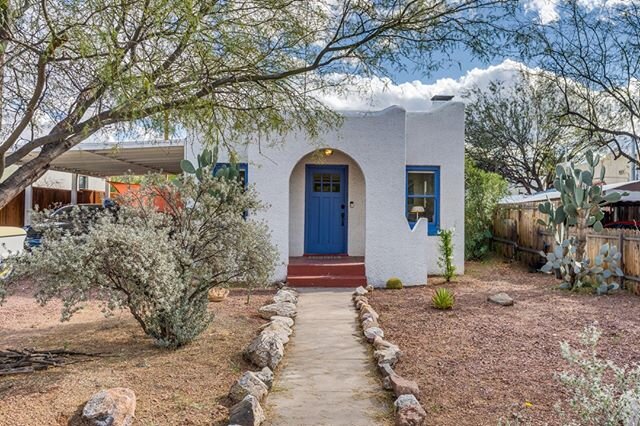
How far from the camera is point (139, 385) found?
4.85 m

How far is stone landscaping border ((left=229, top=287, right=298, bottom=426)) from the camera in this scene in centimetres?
401

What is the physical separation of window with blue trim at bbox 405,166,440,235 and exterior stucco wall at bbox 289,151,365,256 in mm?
1171

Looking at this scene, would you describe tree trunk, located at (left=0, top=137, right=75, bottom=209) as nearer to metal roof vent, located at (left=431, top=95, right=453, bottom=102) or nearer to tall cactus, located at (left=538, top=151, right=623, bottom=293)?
tall cactus, located at (left=538, top=151, right=623, bottom=293)

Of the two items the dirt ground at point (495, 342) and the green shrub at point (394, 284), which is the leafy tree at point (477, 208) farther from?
the green shrub at point (394, 284)

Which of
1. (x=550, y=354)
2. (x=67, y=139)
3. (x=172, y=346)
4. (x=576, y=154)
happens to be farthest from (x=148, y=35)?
(x=576, y=154)

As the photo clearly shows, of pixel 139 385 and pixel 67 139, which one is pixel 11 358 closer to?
pixel 139 385

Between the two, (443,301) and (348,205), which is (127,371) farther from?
(348,205)

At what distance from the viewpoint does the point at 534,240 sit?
13914mm

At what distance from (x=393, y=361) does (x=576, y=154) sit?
15.0m

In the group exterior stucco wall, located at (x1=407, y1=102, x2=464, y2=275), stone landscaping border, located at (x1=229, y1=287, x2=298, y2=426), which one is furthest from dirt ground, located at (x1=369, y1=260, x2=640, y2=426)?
exterior stucco wall, located at (x1=407, y1=102, x2=464, y2=275)

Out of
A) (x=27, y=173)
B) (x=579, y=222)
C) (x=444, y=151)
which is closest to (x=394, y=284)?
(x=444, y=151)

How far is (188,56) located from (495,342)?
197 inches

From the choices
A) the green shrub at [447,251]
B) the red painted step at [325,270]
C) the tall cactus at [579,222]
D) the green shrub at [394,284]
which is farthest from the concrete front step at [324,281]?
the tall cactus at [579,222]

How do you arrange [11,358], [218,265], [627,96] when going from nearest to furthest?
[11,358] → [218,265] → [627,96]
